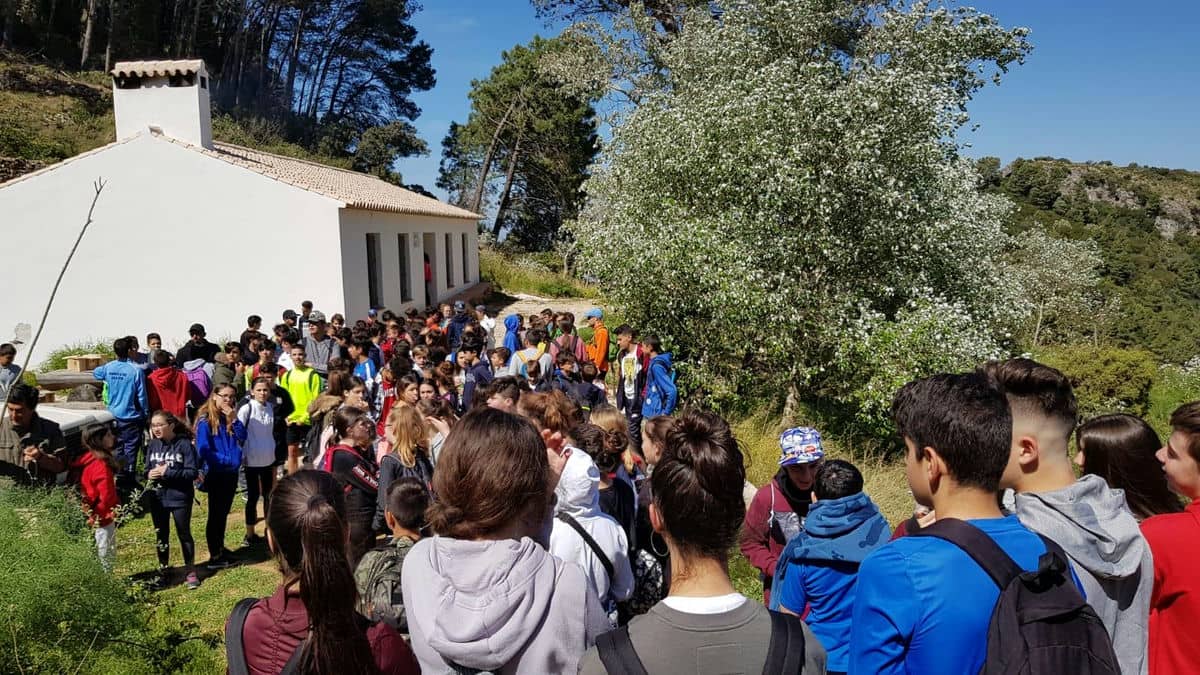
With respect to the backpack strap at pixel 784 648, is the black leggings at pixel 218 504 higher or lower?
lower

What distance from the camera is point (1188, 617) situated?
2.35 m

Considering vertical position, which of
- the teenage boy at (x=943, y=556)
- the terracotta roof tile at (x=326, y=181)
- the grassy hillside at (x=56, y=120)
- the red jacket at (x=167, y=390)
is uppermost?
the grassy hillside at (x=56, y=120)

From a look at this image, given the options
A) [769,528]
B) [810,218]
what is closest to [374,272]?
[810,218]

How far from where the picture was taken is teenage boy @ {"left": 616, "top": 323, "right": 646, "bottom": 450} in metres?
8.56

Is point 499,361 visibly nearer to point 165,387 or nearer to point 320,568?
point 165,387

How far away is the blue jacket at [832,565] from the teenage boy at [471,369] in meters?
5.41

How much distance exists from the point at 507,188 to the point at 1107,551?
36.5 meters

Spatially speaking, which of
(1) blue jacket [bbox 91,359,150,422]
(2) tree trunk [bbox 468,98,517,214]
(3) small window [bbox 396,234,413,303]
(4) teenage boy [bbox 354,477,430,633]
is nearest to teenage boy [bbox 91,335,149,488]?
(1) blue jacket [bbox 91,359,150,422]

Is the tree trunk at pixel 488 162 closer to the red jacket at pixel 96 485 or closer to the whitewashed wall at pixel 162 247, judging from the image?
the whitewashed wall at pixel 162 247

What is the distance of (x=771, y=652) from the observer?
176 cm

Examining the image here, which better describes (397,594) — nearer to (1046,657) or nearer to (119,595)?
(119,595)

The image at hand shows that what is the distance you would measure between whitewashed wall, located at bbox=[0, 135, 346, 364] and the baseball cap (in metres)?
13.9

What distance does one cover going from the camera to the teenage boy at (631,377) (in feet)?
28.1

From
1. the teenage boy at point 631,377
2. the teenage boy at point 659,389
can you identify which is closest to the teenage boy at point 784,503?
the teenage boy at point 659,389
